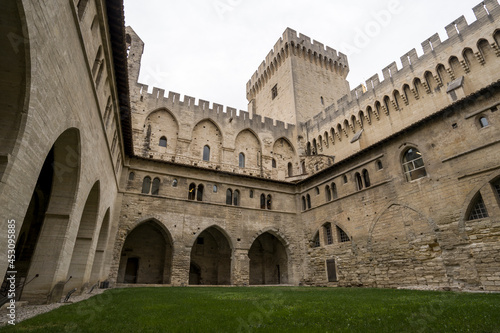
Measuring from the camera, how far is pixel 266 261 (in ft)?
83.4

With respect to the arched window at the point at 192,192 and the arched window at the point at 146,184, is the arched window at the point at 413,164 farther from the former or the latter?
the arched window at the point at 146,184

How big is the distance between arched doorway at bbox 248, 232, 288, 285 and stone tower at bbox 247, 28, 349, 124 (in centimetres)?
1279

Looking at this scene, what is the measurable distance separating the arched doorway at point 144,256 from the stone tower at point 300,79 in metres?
17.7

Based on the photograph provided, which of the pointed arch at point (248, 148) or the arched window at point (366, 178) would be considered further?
the pointed arch at point (248, 148)

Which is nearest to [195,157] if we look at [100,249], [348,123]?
[100,249]

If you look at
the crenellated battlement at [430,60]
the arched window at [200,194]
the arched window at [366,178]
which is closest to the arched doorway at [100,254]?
the arched window at [200,194]

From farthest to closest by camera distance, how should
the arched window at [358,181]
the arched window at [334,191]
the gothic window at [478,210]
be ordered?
the arched window at [334,191] → the arched window at [358,181] → the gothic window at [478,210]

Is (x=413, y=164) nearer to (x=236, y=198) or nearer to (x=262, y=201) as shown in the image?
(x=262, y=201)

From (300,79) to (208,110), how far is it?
490 inches

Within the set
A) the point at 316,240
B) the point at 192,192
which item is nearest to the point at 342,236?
the point at 316,240

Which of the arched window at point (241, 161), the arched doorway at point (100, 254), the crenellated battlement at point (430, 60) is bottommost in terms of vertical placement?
the arched doorway at point (100, 254)

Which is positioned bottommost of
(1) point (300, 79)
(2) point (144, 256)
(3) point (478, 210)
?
(2) point (144, 256)

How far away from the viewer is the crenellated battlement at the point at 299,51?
33281mm

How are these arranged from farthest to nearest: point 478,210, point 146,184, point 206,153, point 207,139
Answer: point 207,139 → point 206,153 → point 146,184 → point 478,210
